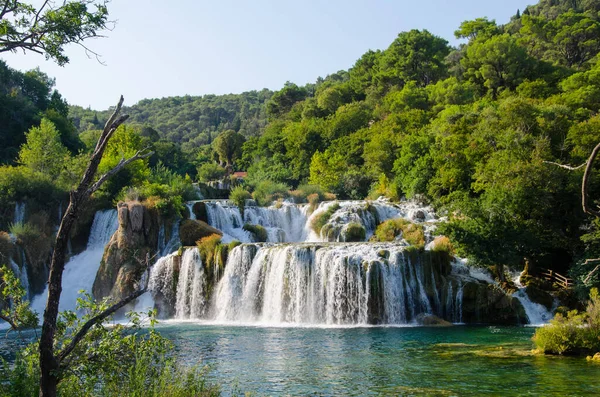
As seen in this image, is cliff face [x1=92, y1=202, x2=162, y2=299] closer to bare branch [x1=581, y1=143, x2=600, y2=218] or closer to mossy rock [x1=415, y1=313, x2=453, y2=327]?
mossy rock [x1=415, y1=313, x2=453, y2=327]

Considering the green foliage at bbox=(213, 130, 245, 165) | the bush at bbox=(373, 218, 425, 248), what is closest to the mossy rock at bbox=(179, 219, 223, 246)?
the bush at bbox=(373, 218, 425, 248)

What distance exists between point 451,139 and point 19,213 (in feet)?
84.4

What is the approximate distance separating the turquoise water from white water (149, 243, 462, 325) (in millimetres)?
2248

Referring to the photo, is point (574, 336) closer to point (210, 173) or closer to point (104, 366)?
point (104, 366)

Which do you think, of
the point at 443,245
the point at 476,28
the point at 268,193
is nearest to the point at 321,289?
the point at 443,245

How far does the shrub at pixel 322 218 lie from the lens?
Result: 32.9 metres

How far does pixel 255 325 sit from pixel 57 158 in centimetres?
2320

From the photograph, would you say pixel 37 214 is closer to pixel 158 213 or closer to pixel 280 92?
pixel 158 213

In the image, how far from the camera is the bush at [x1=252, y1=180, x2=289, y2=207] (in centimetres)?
3774

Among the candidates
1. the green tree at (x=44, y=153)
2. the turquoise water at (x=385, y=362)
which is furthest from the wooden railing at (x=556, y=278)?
the green tree at (x=44, y=153)

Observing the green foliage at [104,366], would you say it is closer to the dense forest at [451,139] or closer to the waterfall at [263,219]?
the dense forest at [451,139]

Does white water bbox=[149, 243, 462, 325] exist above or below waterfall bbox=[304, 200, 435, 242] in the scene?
below

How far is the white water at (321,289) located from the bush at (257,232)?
5867mm

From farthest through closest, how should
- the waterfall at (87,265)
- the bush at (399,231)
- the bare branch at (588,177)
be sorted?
the waterfall at (87,265), the bush at (399,231), the bare branch at (588,177)
